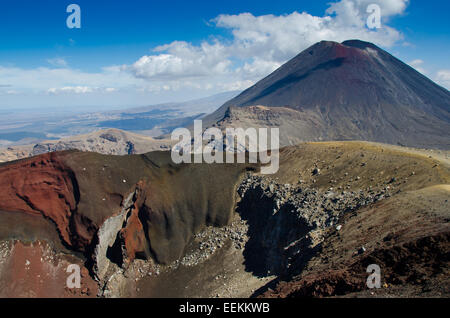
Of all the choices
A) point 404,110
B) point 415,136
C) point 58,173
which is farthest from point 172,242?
point 404,110

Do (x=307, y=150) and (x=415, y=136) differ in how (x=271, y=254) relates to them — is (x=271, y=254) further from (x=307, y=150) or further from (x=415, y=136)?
(x=415, y=136)

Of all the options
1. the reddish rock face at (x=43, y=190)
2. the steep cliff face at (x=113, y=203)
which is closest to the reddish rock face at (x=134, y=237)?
the steep cliff face at (x=113, y=203)

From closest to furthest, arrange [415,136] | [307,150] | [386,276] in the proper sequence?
[386,276], [307,150], [415,136]

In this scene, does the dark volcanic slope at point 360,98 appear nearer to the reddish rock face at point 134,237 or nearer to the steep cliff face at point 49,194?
the reddish rock face at point 134,237

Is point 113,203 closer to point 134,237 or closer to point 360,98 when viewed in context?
point 134,237

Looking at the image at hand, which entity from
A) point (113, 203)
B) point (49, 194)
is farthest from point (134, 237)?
point (49, 194)
